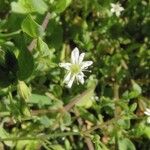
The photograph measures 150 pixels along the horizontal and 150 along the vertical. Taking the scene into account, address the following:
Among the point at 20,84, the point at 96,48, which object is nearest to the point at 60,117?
the point at 20,84

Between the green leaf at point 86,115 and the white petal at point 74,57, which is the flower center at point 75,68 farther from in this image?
the green leaf at point 86,115

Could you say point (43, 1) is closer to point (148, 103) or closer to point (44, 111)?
point (44, 111)

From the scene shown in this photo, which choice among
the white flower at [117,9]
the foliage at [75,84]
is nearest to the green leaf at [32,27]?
the foliage at [75,84]

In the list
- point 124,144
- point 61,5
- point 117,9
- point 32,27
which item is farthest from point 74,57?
point 117,9

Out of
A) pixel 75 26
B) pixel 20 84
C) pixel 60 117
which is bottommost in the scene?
pixel 60 117

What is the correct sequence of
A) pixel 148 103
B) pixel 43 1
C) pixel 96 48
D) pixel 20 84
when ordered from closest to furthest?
pixel 20 84, pixel 43 1, pixel 148 103, pixel 96 48

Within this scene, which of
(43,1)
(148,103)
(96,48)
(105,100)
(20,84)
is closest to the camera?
(20,84)
